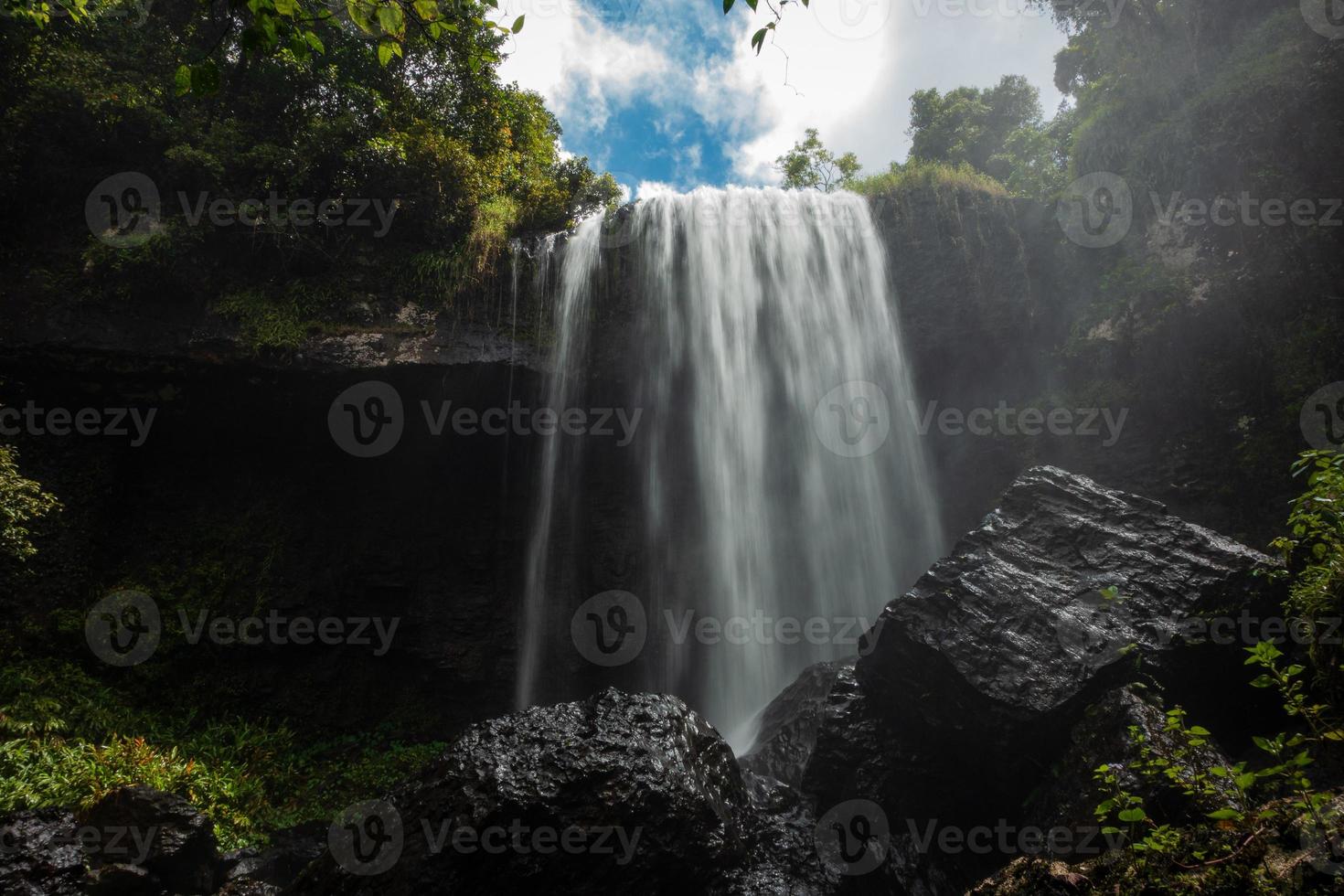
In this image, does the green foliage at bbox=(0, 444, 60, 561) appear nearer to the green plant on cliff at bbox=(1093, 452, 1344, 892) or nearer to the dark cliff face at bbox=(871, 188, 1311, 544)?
the green plant on cliff at bbox=(1093, 452, 1344, 892)

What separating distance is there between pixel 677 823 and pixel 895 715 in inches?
102

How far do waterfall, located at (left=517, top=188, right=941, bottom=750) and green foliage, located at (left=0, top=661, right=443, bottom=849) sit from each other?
4.30 meters

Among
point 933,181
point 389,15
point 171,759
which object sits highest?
point 933,181

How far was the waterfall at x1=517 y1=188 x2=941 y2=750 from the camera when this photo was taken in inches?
438

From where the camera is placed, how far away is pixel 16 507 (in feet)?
25.0

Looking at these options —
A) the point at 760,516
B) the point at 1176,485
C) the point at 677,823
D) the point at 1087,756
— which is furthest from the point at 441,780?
the point at 1176,485

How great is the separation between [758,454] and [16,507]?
10.6 m

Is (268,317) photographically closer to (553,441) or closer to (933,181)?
(553,441)

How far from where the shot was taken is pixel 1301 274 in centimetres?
820

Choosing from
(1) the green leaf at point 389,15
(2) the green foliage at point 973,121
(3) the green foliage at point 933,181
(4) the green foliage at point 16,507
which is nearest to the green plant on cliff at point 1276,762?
(1) the green leaf at point 389,15

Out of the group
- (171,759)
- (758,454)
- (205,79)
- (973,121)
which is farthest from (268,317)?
(973,121)

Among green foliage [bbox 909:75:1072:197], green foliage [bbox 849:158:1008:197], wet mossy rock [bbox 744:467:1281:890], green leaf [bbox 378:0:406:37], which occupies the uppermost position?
green foliage [bbox 909:75:1072:197]

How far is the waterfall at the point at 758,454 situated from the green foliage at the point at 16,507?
663 cm

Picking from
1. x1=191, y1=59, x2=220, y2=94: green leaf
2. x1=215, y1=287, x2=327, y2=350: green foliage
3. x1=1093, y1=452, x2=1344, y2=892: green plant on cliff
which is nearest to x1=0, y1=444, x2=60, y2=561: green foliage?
x1=215, y1=287, x2=327, y2=350: green foliage
